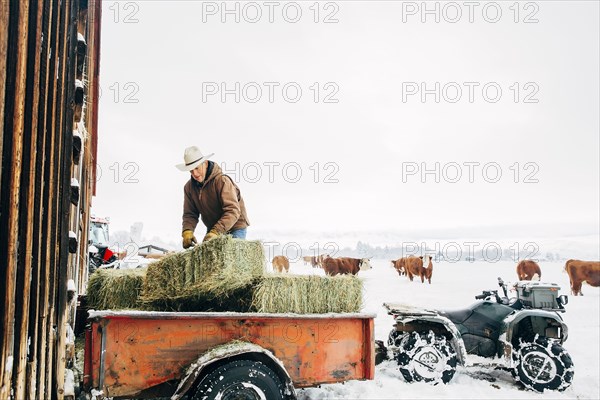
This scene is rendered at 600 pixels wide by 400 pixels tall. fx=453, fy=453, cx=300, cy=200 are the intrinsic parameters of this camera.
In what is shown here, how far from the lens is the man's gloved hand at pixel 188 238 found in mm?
5352

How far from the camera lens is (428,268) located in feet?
84.4

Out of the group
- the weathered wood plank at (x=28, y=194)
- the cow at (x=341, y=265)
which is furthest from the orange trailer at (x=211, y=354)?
the cow at (x=341, y=265)

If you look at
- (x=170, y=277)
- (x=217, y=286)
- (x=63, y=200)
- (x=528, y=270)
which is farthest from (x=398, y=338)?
(x=528, y=270)

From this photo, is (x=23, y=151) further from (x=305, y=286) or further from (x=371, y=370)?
(x=371, y=370)

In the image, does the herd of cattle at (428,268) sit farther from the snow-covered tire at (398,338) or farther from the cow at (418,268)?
the snow-covered tire at (398,338)

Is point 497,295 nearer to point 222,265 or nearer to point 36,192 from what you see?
point 222,265

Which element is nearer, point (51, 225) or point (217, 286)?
point (51, 225)

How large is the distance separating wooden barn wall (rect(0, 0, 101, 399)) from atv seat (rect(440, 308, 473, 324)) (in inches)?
194

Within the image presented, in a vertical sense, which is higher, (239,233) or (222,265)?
(239,233)

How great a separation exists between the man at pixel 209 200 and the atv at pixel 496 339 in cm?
263

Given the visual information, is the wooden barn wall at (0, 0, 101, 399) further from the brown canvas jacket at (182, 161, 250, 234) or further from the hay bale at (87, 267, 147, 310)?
the brown canvas jacket at (182, 161, 250, 234)

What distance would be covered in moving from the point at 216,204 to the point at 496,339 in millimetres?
4363

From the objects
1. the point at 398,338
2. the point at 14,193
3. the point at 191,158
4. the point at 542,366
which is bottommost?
the point at 542,366

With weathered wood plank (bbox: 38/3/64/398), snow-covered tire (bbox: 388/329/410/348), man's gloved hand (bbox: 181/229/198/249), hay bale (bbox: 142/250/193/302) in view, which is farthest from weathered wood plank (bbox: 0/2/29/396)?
snow-covered tire (bbox: 388/329/410/348)
